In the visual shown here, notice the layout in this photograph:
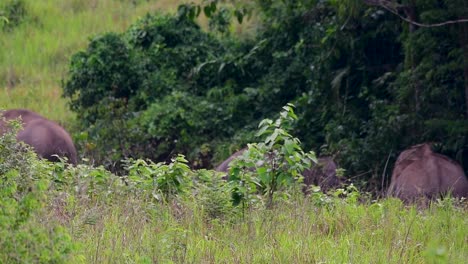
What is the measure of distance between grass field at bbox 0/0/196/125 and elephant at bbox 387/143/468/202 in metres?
7.58

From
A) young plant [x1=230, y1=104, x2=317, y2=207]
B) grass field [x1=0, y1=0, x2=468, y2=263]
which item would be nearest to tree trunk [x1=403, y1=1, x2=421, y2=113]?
grass field [x1=0, y1=0, x2=468, y2=263]

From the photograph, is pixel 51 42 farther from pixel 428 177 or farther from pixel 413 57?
pixel 428 177

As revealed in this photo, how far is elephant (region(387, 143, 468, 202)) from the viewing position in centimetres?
946

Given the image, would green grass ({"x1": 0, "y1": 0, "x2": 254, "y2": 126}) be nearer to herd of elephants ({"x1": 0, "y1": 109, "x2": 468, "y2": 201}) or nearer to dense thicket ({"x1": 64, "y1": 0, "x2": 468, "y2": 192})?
dense thicket ({"x1": 64, "y1": 0, "x2": 468, "y2": 192})

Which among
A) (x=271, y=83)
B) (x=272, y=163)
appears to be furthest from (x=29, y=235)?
(x=271, y=83)

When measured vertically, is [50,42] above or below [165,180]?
above

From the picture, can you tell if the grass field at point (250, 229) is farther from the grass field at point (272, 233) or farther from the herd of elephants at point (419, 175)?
the herd of elephants at point (419, 175)

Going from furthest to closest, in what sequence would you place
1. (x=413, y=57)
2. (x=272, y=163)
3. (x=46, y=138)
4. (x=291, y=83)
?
1. (x=291, y=83)
2. (x=46, y=138)
3. (x=413, y=57)
4. (x=272, y=163)

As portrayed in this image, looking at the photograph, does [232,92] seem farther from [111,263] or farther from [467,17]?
[111,263]

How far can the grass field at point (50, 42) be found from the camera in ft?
54.0

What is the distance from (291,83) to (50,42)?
673cm

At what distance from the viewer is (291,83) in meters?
13.8

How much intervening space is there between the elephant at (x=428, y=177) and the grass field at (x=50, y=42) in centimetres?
758

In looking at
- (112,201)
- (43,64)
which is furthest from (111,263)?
(43,64)
